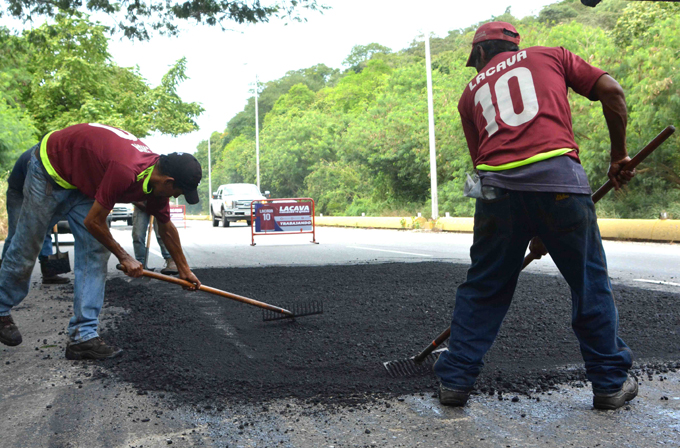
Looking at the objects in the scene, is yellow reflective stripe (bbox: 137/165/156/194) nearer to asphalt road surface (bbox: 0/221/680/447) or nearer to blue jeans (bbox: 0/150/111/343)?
blue jeans (bbox: 0/150/111/343)

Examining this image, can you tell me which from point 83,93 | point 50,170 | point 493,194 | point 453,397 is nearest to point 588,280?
point 493,194

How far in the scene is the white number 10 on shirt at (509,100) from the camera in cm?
→ 297

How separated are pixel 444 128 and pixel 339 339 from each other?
79.5 feet

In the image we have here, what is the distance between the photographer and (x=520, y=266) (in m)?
3.13

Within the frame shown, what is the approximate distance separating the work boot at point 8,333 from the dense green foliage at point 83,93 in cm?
2147

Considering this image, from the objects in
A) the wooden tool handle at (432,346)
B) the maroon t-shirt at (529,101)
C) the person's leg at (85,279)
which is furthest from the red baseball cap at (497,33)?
the person's leg at (85,279)

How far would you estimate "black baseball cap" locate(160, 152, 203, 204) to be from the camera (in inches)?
154

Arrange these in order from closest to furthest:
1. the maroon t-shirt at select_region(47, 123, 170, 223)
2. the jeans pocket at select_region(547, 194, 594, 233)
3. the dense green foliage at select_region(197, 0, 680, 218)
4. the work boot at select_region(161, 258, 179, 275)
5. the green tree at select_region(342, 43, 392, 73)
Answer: the jeans pocket at select_region(547, 194, 594, 233) < the maroon t-shirt at select_region(47, 123, 170, 223) < the work boot at select_region(161, 258, 179, 275) < the dense green foliage at select_region(197, 0, 680, 218) < the green tree at select_region(342, 43, 392, 73)

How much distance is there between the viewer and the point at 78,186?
4129mm

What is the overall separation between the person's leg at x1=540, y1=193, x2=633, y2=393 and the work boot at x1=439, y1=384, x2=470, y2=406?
1.96ft

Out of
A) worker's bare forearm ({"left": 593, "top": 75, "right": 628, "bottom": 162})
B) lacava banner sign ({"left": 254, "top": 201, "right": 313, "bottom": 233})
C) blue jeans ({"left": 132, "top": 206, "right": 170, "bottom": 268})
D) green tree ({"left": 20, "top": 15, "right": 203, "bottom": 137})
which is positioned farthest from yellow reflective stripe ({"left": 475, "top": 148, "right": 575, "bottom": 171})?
green tree ({"left": 20, "top": 15, "right": 203, "bottom": 137})

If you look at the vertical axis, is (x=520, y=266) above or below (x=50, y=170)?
below

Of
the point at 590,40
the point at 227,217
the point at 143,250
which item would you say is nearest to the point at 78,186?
the point at 143,250

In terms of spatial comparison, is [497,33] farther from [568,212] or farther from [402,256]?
[402,256]
